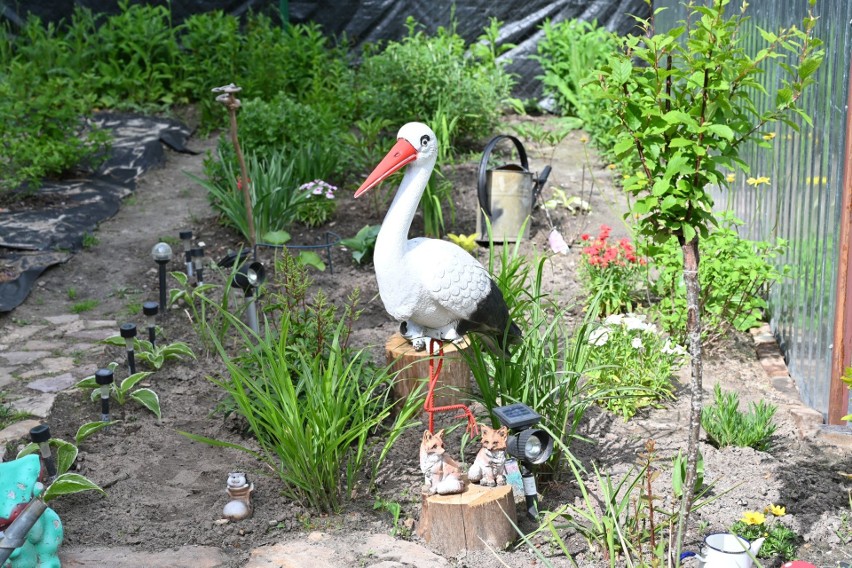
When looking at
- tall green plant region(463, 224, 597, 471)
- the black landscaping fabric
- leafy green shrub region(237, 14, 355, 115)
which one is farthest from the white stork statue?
leafy green shrub region(237, 14, 355, 115)

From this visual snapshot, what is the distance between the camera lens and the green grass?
223 inches

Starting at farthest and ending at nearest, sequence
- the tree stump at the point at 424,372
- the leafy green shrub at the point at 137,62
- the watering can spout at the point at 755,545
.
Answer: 1. the leafy green shrub at the point at 137,62
2. the tree stump at the point at 424,372
3. the watering can spout at the point at 755,545

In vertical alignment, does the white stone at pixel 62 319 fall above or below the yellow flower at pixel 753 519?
above

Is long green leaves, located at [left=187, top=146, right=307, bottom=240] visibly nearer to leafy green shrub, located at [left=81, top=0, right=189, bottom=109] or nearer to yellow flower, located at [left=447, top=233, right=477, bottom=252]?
yellow flower, located at [left=447, top=233, right=477, bottom=252]

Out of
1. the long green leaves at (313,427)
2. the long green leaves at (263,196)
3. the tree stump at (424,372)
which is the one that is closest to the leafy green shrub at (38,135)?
the long green leaves at (263,196)

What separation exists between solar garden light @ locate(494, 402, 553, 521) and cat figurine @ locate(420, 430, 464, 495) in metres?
0.22

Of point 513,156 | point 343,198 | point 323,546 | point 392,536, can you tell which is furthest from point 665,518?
point 513,156

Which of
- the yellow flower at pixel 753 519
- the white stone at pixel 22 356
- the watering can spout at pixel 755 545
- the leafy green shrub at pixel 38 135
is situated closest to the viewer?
the watering can spout at pixel 755 545

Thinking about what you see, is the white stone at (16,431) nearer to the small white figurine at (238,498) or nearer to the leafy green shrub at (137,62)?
the small white figurine at (238,498)

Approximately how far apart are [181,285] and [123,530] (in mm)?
2564

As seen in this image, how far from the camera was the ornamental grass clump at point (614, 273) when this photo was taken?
5.28 meters

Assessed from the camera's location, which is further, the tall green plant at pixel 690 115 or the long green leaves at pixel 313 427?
the long green leaves at pixel 313 427

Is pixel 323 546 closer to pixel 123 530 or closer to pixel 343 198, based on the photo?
pixel 123 530

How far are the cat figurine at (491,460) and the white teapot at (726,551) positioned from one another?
0.73 m
